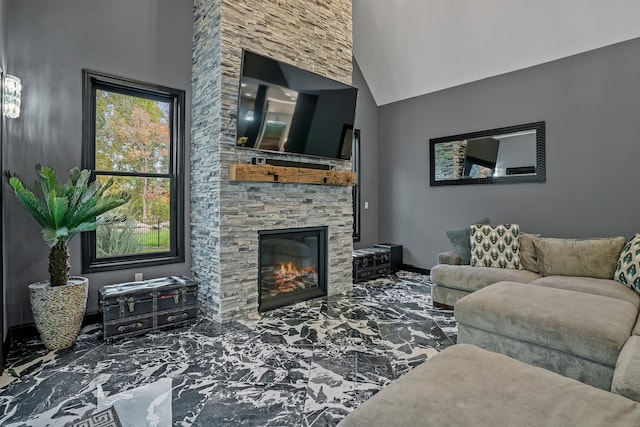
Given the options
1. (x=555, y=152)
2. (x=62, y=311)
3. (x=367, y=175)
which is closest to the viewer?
(x=62, y=311)

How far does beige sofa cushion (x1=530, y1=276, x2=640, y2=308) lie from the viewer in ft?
9.29

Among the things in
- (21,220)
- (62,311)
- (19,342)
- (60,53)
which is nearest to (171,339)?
(62,311)

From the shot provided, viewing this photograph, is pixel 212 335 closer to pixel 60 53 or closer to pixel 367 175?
pixel 60 53

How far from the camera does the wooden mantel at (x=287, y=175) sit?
3.40 meters

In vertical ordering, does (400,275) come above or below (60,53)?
below

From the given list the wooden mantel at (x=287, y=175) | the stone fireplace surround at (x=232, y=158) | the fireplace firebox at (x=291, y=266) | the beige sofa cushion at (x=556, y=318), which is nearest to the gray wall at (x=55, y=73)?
the stone fireplace surround at (x=232, y=158)

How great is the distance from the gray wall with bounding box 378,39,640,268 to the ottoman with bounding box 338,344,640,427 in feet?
11.3

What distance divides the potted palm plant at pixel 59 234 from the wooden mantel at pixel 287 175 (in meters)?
1.11

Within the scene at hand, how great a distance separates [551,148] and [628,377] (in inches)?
140

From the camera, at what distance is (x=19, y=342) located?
9.61 feet

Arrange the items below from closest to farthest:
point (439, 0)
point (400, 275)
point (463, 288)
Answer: point (463, 288) → point (439, 0) → point (400, 275)

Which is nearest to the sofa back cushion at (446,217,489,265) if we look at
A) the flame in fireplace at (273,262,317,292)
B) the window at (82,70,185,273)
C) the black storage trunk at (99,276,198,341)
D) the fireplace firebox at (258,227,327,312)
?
the fireplace firebox at (258,227,327,312)

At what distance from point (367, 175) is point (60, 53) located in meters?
4.41

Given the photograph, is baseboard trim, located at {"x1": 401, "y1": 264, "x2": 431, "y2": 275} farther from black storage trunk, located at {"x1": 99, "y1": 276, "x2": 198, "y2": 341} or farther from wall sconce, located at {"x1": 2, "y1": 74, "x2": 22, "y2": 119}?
wall sconce, located at {"x1": 2, "y1": 74, "x2": 22, "y2": 119}
